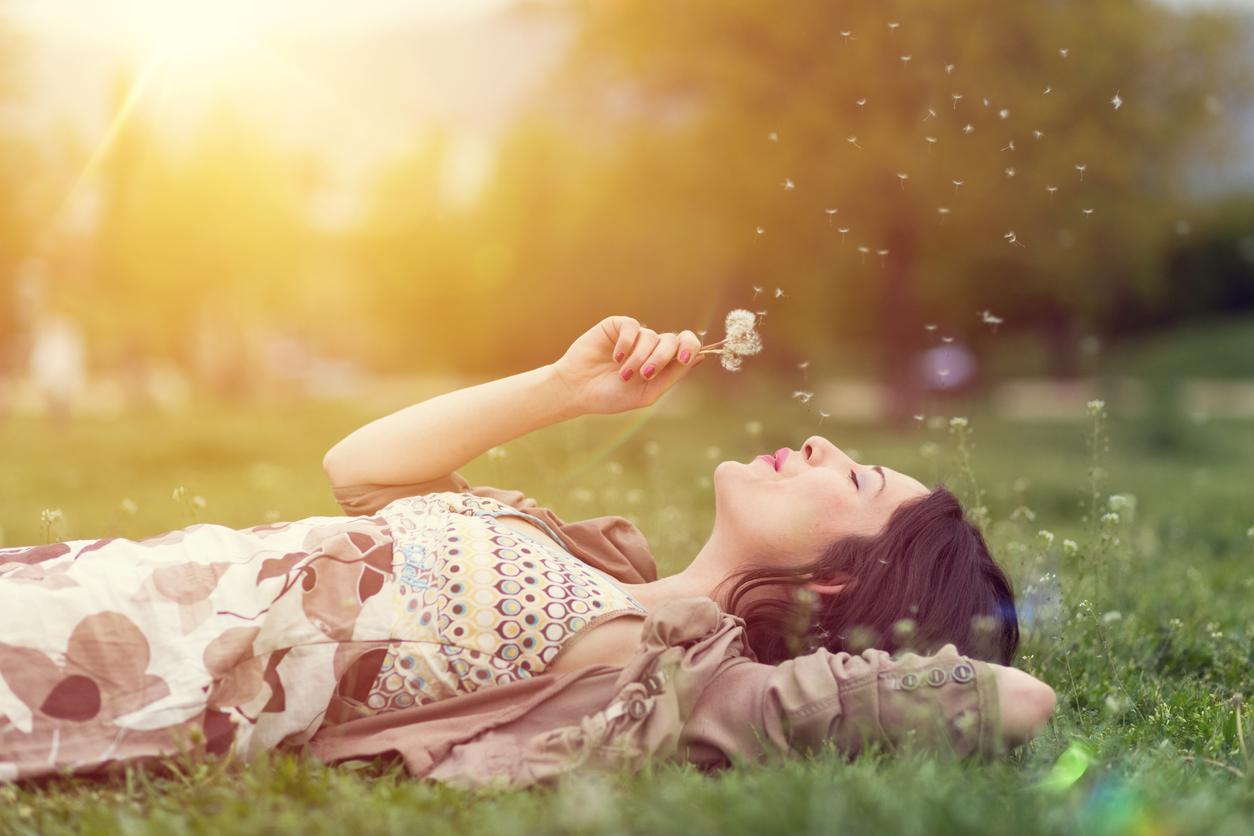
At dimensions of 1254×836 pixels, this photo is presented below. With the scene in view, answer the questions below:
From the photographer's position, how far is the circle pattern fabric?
7.67 ft

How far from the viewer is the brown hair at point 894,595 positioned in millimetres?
2611

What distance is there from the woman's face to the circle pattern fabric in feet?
1.52

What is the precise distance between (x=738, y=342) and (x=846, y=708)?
3.77 feet

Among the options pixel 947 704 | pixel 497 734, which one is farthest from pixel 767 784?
pixel 497 734

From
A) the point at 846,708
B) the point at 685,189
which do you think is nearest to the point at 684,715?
the point at 846,708

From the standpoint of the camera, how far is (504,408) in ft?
9.34

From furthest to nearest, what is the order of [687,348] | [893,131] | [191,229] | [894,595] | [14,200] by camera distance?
1. [191,229]
2. [14,200]
3. [893,131]
4. [687,348]
5. [894,595]

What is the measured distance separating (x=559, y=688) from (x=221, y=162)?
24.0m

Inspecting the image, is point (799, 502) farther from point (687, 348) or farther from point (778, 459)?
point (687, 348)

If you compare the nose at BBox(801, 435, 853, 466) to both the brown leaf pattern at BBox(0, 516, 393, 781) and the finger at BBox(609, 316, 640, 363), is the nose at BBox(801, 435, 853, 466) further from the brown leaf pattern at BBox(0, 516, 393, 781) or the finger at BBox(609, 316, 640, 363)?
the brown leaf pattern at BBox(0, 516, 393, 781)

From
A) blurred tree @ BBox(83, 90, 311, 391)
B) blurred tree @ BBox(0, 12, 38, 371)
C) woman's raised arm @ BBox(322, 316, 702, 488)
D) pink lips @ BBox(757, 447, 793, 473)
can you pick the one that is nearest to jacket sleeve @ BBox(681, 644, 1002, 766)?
pink lips @ BBox(757, 447, 793, 473)

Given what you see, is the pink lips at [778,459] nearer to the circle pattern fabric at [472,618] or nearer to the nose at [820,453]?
the nose at [820,453]

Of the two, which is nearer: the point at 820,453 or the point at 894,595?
the point at 894,595

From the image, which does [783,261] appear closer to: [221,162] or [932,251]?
[932,251]
